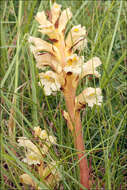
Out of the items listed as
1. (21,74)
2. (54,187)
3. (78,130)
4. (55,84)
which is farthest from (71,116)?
(21,74)

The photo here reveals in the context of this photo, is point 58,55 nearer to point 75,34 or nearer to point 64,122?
point 75,34

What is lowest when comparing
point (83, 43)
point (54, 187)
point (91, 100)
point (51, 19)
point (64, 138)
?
point (54, 187)

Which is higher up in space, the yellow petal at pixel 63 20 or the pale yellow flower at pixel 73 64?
the yellow petal at pixel 63 20

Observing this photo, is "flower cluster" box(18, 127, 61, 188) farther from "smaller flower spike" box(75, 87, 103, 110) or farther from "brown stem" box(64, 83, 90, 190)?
"smaller flower spike" box(75, 87, 103, 110)

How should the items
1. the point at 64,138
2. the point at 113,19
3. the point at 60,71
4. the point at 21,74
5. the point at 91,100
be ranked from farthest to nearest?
1. the point at 113,19
2. the point at 21,74
3. the point at 64,138
4. the point at 91,100
5. the point at 60,71

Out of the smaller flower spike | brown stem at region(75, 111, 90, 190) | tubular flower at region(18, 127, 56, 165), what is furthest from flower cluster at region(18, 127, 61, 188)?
the smaller flower spike

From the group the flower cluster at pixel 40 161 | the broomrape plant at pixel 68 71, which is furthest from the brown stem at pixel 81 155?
the flower cluster at pixel 40 161

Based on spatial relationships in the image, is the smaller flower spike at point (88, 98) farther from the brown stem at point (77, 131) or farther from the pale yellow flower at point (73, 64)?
the pale yellow flower at point (73, 64)

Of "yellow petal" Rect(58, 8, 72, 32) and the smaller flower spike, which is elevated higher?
"yellow petal" Rect(58, 8, 72, 32)

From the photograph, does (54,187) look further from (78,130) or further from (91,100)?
(91,100)
